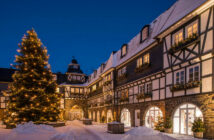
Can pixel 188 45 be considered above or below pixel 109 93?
above

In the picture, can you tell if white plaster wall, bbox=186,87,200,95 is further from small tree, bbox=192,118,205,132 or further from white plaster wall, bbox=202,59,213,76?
small tree, bbox=192,118,205,132

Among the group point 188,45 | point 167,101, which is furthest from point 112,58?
point 188,45

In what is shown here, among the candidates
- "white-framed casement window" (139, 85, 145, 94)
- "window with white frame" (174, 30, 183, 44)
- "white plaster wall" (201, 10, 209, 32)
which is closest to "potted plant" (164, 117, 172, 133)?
"white-framed casement window" (139, 85, 145, 94)

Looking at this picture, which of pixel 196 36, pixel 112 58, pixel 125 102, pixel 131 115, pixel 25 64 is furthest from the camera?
pixel 112 58

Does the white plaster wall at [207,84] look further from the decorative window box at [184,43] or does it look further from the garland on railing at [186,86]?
the decorative window box at [184,43]

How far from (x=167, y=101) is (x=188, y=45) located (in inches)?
189

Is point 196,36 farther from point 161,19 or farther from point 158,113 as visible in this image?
point 158,113

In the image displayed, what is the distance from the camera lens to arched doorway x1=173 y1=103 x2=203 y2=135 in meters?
12.6

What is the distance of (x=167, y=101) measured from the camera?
15.2 m

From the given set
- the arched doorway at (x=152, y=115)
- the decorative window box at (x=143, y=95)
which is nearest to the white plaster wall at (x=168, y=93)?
the arched doorway at (x=152, y=115)

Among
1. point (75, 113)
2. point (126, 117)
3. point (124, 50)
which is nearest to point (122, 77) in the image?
point (124, 50)

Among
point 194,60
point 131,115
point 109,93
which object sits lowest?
point 131,115

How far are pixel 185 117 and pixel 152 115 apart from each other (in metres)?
4.74

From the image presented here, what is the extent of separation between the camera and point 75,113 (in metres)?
43.2
